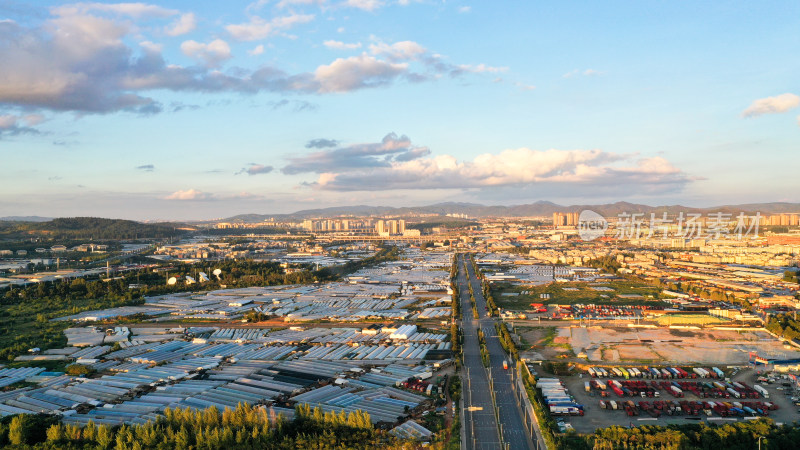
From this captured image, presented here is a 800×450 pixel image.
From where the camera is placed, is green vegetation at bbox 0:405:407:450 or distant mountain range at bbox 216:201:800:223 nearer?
green vegetation at bbox 0:405:407:450

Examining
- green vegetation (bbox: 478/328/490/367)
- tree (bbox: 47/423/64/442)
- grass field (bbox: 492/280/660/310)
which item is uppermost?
tree (bbox: 47/423/64/442)

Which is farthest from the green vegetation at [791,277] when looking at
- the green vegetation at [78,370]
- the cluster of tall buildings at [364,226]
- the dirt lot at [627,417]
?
the cluster of tall buildings at [364,226]

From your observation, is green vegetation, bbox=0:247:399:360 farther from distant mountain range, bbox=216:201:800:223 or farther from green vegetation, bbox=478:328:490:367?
distant mountain range, bbox=216:201:800:223

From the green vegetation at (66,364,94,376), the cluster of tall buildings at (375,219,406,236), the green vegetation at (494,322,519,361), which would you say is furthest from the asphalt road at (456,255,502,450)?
the cluster of tall buildings at (375,219,406,236)

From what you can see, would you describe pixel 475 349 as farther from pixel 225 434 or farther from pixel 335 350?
pixel 225 434

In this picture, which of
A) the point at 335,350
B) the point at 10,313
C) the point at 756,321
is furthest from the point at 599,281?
the point at 10,313

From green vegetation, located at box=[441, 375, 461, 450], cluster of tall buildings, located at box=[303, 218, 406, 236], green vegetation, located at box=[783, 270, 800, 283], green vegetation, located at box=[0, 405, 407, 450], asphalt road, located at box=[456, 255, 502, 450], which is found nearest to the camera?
green vegetation, located at box=[0, 405, 407, 450]

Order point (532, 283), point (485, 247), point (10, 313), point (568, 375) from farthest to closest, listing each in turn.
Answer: point (485, 247) < point (532, 283) < point (10, 313) < point (568, 375)
